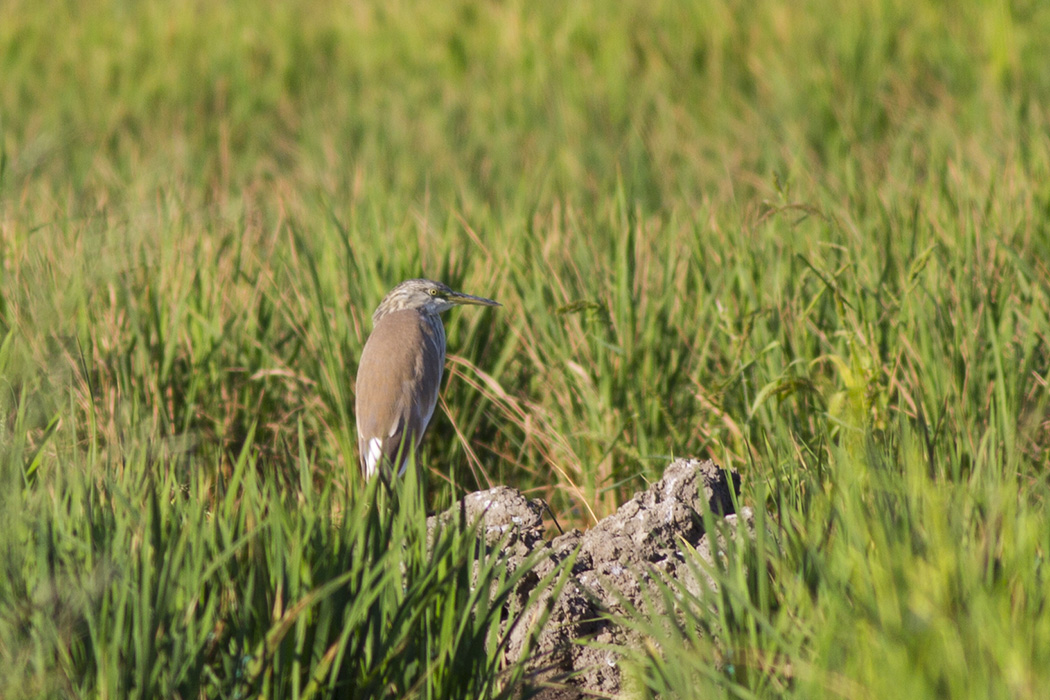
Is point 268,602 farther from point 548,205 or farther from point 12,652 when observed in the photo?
point 548,205

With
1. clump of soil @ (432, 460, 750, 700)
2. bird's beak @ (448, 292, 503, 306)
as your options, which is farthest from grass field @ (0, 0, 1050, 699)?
bird's beak @ (448, 292, 503, 306)

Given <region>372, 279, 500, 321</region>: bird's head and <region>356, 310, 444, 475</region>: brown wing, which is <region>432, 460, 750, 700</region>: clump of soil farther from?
<region>372, 279, 500, 321</region>: bird's head

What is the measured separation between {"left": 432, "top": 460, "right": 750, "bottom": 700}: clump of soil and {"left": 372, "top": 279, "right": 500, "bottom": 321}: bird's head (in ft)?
3.25

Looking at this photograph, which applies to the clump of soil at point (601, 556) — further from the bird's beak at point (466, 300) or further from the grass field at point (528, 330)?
the bird's beak at point (466, 300)

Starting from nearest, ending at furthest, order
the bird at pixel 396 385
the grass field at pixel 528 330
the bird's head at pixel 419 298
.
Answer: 1. the grass field at pixel 528 330
2. the bird at pixel 396 385
3. the bird's head at pixel 419 298

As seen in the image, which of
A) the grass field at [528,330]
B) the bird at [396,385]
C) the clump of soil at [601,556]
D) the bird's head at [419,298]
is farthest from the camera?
the bird's head at [419,298]

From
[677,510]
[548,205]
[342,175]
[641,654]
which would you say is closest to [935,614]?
[641,654]

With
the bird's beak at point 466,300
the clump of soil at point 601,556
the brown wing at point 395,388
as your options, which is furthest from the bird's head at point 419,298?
the clump of soil at point 601,556

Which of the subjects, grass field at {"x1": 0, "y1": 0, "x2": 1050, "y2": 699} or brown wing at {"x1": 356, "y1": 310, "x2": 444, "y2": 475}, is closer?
grass field at {"x1": 0, "y1": 0, "x2": 1050, "y2": 699}

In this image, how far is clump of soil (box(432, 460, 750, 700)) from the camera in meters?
2.71

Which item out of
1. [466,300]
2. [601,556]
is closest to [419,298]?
[466,300]

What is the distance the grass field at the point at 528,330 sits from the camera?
2.20 meters

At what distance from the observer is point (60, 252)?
15.3 feet

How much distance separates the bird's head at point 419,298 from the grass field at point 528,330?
0.27 meters
